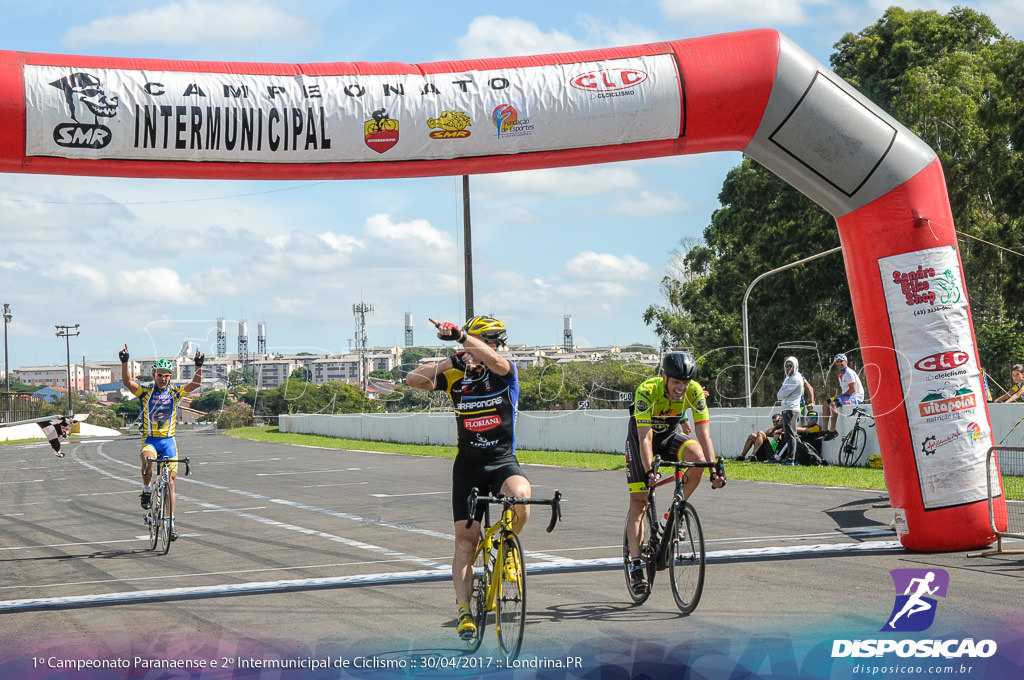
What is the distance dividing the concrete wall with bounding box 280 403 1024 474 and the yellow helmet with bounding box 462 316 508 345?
12072mm

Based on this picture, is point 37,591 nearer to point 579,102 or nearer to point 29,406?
point 579,102

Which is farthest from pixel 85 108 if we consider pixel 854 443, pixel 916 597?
pixel 854 443

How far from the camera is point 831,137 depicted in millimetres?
9867

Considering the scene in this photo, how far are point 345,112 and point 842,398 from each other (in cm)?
1408

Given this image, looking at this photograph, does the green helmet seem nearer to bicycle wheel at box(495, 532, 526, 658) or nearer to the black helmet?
the black helmet

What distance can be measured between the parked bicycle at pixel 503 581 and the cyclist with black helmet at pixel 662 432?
63.2 inches

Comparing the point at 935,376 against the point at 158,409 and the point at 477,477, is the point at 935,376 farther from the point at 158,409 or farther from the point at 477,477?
the point at 158,409

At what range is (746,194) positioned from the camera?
42.9 meters

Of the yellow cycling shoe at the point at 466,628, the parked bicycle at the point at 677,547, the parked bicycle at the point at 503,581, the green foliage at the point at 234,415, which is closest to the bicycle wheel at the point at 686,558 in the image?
the parked bicycle at the point at 677,547

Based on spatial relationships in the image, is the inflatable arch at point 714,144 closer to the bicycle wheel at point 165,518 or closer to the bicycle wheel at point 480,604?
the bicycle wheel at point 165,518

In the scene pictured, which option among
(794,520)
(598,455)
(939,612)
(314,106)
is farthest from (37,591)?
(598,455)

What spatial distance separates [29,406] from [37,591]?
82.3 m

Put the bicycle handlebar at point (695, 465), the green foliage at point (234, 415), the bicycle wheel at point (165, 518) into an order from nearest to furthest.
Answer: the bicycle handlebar at point (695, 465), the bicycle wheel at point (165, 518), the green foliage at point (234, 415)

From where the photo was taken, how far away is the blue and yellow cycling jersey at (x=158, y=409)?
1245 cm
